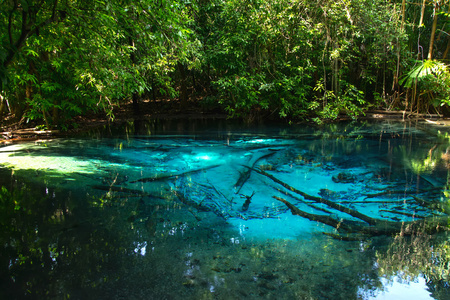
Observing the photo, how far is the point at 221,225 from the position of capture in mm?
3193

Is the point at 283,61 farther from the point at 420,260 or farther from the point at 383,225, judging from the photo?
the point at 420,260

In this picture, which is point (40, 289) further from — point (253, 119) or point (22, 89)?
point (253, 119)

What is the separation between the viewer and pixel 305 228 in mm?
3105

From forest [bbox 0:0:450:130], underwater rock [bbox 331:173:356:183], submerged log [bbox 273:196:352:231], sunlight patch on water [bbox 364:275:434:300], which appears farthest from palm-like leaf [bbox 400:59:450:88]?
sunlight patch on water [bbox 364:275:434:300]

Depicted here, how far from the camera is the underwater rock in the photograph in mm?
4543

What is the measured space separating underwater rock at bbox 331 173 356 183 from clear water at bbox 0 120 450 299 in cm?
3

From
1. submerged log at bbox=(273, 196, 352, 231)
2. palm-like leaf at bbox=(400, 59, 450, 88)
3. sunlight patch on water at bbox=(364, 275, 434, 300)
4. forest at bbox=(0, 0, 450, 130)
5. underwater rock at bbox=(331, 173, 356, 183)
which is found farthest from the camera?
palm-like leaf at bbox=(400, 59, 450, 88)

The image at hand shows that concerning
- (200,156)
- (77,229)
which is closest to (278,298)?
(77,229)

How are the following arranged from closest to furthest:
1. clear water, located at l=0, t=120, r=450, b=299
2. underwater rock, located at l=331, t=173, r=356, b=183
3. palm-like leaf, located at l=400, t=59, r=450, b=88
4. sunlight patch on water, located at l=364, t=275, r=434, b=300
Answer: sunlight patch on water, located at l=364, t=275, r=434, b=300, clear water, located at l=0, t=120, r=450, b=299, underwater rock, located at l=331, t=173, r=356, b=183, palm-like leaf, located at l=400, t=59, r=450, b=88

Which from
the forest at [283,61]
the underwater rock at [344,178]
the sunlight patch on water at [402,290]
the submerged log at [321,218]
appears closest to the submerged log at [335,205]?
the submerged log at [321,218]

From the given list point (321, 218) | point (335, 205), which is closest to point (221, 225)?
point (321, 218)

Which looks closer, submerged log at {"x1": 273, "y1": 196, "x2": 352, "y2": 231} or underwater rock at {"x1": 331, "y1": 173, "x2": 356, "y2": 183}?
submerged log at {"x1": 273, "y1": 196, "x2": 352, "y2": 231}

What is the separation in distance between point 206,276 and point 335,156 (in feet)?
15.1

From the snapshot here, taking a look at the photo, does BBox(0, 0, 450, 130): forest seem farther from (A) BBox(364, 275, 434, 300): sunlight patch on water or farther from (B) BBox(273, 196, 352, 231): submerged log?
(A) BBox(364, 275, 434, 300): sunlight patch on water
